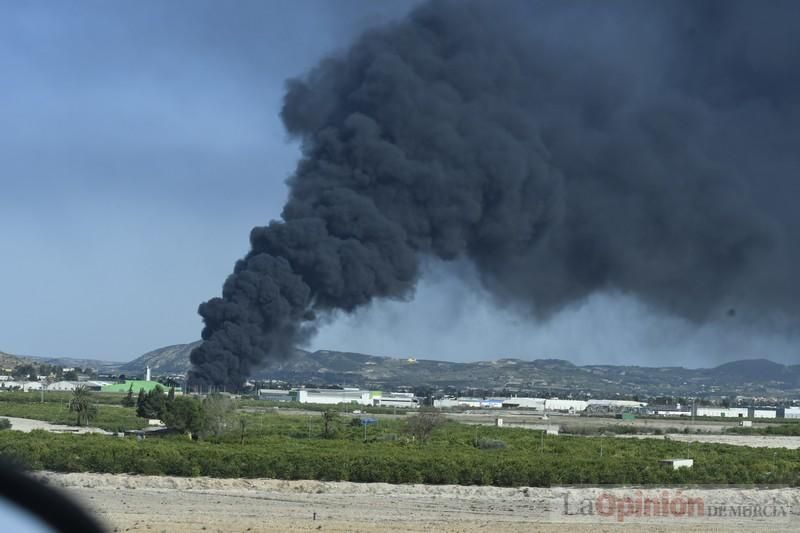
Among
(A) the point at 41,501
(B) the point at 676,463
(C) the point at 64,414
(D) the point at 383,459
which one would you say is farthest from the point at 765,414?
(A) the point at 41,501

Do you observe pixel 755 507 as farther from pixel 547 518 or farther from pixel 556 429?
pixel 556 429

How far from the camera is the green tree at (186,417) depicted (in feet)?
128

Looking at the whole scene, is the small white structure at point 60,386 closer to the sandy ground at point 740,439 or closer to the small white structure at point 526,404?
the small white structure at point 526,404

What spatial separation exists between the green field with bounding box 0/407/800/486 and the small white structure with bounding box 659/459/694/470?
380 mm

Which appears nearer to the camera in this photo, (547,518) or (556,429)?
(547,518)

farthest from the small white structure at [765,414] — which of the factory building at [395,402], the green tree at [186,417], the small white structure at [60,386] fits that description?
the green tree at [186,417]

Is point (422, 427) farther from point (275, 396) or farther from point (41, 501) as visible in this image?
point (275, 396)

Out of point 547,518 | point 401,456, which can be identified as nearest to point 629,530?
point 547,518

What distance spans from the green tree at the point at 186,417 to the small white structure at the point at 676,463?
16537 millimetres

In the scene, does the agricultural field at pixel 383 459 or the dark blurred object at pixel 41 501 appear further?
the agricultural field at pixel 383 459

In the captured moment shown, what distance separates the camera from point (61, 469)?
27.7 meters

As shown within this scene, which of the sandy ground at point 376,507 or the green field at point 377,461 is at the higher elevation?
the green field at point 377,461

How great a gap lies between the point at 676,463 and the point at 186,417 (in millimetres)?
17750

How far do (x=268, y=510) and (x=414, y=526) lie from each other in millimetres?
3441
